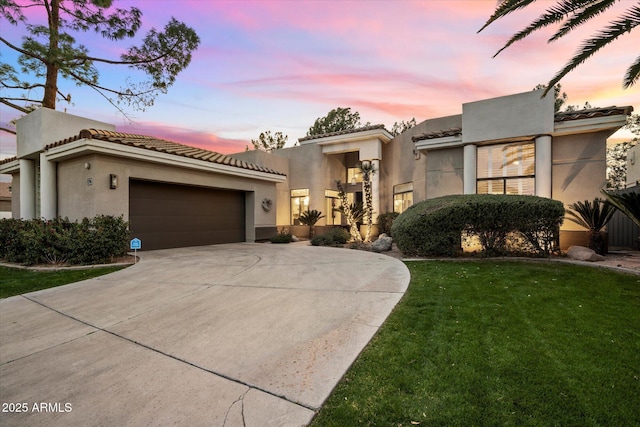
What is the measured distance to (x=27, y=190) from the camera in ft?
35.8

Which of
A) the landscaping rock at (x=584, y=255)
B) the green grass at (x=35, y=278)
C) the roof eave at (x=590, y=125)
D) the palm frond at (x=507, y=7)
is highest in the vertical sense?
the palm frond at (x=507, y=7)

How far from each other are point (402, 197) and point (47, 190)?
14647mm

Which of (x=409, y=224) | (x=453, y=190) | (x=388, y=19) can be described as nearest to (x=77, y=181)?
(x=409, y=224)

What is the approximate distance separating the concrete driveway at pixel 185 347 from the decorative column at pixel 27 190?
8.04m

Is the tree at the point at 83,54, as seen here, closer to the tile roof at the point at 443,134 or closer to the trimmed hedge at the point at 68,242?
the trimmed hedge at the point at 68,242

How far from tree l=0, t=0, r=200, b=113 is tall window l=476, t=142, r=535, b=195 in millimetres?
12669

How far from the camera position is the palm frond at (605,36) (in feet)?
12.3

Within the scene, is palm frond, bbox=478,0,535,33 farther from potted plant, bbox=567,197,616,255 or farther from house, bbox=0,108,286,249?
house, bbox=0,108,286,249

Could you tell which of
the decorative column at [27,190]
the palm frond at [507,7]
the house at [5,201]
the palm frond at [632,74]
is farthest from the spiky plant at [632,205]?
the house at [5,201]

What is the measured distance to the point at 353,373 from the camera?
2.53 meters

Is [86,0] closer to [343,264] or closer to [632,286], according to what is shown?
[343,264]

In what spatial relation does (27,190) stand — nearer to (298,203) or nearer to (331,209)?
(298,203)

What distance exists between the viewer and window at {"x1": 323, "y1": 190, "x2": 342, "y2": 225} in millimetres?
17703

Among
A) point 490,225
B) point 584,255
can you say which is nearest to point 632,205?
point 584,255
